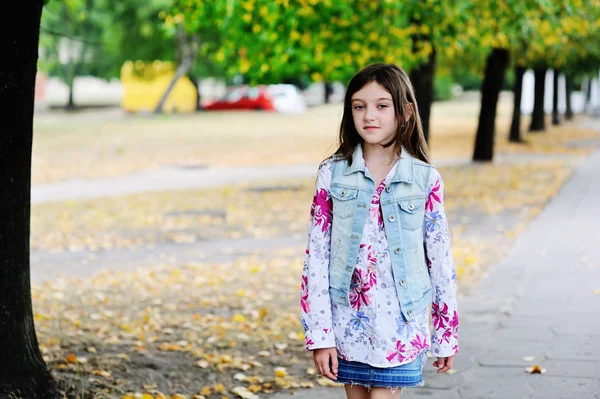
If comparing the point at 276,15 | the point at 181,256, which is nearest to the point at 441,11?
the point at 276,15

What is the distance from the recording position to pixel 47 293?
8.59 metres

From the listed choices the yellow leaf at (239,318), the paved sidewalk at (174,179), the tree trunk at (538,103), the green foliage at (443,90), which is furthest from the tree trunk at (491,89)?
the green foliage at (443,90)

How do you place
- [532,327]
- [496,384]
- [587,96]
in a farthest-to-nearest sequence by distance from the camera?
[587,96] < [532,327] < [496,384]

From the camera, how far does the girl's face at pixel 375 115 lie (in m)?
3.12

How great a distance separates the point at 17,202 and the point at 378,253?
2.17 metres

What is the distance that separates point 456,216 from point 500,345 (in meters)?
6.89

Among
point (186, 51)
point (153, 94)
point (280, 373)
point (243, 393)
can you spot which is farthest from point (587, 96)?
point (243, 393)

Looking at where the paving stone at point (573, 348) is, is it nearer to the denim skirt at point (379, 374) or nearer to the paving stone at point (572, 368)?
the paving stone at point (572, 368)

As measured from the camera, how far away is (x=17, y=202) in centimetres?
448

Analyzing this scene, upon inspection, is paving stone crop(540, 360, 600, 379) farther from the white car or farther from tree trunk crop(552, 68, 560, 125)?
the white car

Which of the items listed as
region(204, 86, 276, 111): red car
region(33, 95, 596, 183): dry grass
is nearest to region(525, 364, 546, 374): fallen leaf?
region(33, 95, 596, 183): dry grass

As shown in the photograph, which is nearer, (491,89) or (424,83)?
(424,83)

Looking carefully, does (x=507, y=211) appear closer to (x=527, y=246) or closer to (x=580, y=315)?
(x=527, y=246)

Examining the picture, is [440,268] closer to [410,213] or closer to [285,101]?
[410,213]
